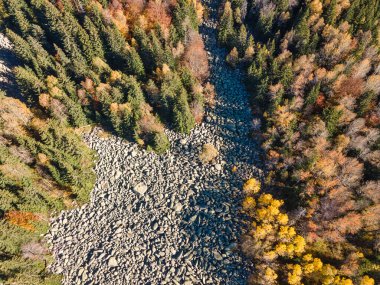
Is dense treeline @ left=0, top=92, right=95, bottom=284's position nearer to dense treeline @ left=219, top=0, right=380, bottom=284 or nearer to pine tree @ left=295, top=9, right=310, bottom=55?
dense treeline @ left=219, top=0, right=380, bottom=284

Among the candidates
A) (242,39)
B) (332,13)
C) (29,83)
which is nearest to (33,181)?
(29,83)

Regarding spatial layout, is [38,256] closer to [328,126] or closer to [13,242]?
[13,242]

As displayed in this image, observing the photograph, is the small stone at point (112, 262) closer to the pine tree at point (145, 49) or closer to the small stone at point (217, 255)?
the small stone at point (217, 255)

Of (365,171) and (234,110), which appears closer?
(365,171)

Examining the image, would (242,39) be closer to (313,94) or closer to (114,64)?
(313,94)

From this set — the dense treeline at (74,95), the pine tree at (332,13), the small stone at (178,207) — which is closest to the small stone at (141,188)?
the small stone at (178,207)

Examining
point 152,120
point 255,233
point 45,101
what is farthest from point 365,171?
point 45,101

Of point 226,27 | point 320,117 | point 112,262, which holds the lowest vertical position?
point 112,262
